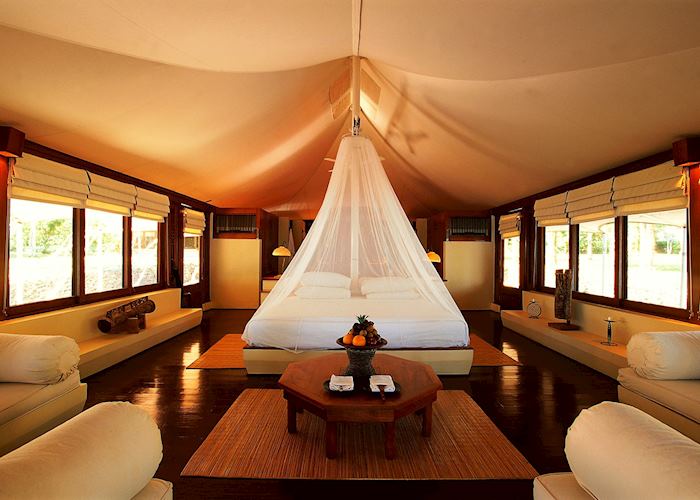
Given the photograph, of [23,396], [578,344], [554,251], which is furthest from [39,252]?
[554,251]

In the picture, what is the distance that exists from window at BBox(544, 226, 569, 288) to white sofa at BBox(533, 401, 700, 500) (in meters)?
4.65

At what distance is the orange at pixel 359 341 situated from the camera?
2.32m

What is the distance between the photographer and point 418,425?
2.49 meters

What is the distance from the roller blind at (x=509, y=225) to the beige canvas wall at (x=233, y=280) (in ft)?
15.6

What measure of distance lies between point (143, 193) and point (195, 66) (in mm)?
Result: 2561

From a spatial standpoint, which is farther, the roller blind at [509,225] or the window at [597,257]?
the roller blind at [509,225]

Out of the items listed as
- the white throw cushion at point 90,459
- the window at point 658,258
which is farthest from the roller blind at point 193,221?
the window at point 658,258

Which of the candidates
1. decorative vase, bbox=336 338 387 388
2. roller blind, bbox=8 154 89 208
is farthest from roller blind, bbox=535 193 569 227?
roller blind, bbox=8 154 89 208

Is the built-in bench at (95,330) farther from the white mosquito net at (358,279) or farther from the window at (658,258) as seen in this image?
the window at (658,258)

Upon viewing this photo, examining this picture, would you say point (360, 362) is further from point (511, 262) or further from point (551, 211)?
point (511, 262)

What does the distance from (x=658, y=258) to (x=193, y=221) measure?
6.38m

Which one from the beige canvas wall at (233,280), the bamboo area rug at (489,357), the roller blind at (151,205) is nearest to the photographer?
the bamboo area rug at (489,357)

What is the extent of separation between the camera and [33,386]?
2092 mm

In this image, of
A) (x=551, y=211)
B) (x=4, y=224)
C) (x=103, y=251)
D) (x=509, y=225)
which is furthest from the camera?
(x=509, y=225)
